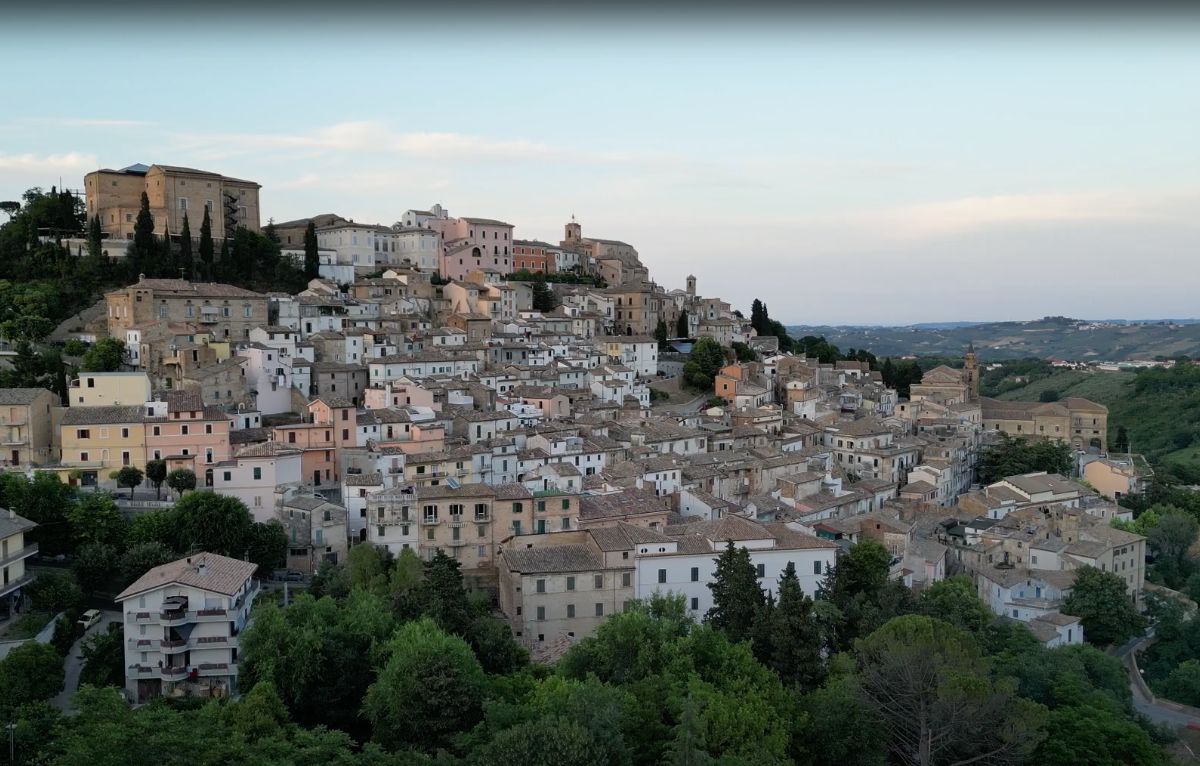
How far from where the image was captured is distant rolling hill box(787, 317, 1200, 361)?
95.0 metres

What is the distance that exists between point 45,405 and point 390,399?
25.0 ft

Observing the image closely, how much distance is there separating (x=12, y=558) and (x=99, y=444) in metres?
4.51

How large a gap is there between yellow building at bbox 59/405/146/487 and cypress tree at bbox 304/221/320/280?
1498cm

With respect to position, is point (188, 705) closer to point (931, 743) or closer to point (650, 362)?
point (931, 743)

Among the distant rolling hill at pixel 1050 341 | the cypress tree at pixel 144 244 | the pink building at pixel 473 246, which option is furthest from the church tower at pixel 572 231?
the distant rolling hill at pixel 1050 341

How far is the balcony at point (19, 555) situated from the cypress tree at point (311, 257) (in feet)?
62.8

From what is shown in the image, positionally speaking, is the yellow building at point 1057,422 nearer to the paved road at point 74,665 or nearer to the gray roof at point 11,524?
the paved road at point 74,665

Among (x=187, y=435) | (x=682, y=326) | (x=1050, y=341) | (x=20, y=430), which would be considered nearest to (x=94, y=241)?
(x=20, y=430)

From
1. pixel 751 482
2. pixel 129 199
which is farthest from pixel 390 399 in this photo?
pixel 129 199

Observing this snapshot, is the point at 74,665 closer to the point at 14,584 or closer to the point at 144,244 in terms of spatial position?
the point at 14,584

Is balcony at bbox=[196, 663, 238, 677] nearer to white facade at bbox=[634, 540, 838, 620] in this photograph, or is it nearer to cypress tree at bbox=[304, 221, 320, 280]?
white facade at bbox=[634, 540, 838, 620]

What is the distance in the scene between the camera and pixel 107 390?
21.1m

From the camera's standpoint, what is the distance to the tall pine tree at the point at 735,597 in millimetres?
15195

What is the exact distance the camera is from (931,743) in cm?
1262
